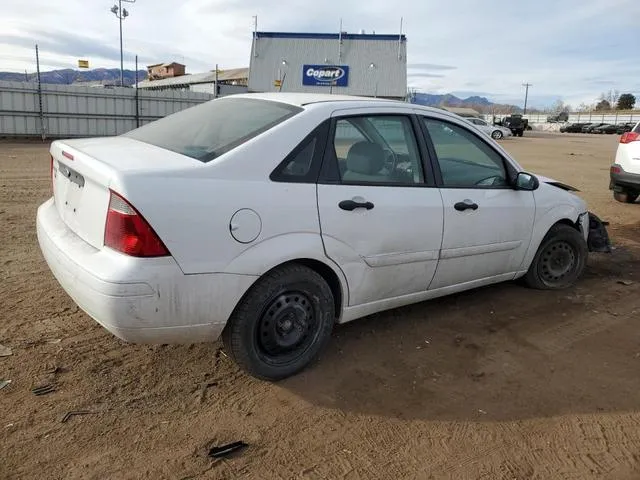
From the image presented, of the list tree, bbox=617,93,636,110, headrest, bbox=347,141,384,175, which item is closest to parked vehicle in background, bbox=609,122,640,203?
headrest, bbox=347,141,384,175

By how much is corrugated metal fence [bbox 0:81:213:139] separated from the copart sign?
17.1 metres

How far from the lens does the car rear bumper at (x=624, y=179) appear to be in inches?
358

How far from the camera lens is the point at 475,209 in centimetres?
395

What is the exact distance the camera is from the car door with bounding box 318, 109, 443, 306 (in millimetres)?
3232

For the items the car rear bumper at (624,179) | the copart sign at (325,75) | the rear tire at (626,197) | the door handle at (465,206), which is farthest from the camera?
the copart sign at (325,75)

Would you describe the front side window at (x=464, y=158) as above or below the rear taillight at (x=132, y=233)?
above

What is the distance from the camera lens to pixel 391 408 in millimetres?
3002

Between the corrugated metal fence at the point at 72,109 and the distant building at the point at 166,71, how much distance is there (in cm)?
6338

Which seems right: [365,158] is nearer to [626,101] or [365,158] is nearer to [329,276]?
[329,276]

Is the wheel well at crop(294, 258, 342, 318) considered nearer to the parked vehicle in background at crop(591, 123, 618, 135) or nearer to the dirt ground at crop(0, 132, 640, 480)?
the dirt ground at crop(0, 132, 640, 480)

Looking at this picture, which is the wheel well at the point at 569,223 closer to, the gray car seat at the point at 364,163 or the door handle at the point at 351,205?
the gray car seat at the point at 364,163

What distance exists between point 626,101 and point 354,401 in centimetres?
12607

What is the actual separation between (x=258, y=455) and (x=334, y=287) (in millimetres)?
1168

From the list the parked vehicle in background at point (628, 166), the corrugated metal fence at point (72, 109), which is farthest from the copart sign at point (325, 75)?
the parked vehicle in background at point (628, 166)
